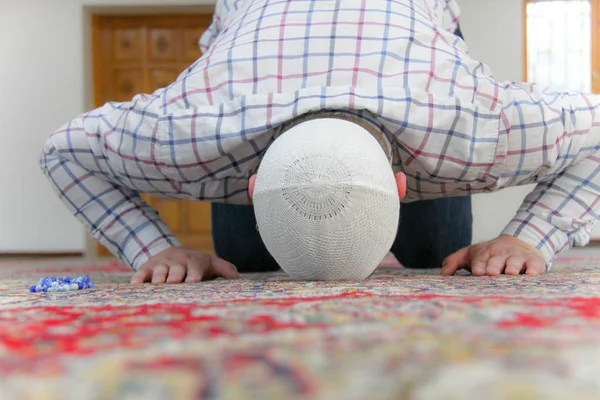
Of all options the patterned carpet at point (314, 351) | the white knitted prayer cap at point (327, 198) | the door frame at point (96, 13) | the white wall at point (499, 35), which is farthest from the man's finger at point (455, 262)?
the door frame at point (96, 13)

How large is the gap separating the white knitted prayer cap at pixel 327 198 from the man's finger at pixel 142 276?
0.30 m

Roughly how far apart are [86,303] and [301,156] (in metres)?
0.30

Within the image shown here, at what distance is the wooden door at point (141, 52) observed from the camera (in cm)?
451

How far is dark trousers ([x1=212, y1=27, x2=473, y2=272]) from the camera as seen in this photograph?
68.7 inches

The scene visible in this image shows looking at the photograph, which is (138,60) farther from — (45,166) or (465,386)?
(465,386)

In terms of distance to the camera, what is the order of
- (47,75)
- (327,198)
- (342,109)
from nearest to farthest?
1. (327,198)
2. (342,109)
3. (47,75)

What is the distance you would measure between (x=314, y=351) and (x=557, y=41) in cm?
453

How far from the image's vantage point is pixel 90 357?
39 cm

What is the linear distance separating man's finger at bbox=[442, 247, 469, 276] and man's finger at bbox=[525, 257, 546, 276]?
119 millimetres

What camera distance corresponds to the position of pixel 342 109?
943 mm

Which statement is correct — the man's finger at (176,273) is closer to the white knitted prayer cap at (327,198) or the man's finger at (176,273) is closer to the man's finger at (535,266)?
the white knitted prayer cap at (327,198)

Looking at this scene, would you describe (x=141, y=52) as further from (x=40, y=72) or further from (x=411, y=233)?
(x=411, y=233)

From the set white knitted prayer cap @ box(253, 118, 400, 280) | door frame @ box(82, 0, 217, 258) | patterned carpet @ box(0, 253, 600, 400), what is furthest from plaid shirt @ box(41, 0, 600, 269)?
door frame @ box(82, 0, 217, 258)

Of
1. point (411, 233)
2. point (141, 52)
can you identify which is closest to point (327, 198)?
point (411, 233)
